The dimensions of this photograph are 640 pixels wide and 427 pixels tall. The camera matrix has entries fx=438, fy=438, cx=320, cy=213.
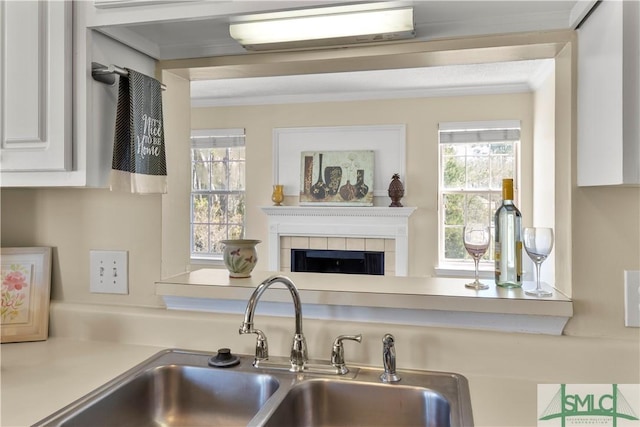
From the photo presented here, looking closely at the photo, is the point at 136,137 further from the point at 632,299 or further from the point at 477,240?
the point at 632,299

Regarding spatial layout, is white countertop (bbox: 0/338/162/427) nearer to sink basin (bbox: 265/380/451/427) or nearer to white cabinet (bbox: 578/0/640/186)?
sink basin (bbox: 265/380/451/427)

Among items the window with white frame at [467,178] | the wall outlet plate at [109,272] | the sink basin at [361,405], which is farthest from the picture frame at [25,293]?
the window with white frame at [467,178]

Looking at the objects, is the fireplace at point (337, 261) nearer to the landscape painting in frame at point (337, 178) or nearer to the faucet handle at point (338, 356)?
the landscape painting in frame at point (337, 178)

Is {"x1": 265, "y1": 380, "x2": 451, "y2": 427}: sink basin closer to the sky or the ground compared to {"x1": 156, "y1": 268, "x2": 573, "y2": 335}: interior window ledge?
closer to the ground

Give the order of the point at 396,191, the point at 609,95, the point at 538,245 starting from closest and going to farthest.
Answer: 1. the point at 609,95
2. the point at 538,245
3. the point at 396,191

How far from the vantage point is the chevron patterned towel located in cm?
111

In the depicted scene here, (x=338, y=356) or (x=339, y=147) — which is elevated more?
(x=339, y=147)

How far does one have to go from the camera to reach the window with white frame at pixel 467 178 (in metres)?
4.26

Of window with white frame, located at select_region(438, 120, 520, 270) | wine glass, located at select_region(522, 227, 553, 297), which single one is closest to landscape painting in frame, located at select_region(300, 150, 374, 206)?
window with white frame, located at select_region(438, 120, 520, 270)

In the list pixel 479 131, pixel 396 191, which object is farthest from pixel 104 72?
pixel 479 131

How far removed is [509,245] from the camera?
3.90 ft

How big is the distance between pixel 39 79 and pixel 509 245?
4.09ft

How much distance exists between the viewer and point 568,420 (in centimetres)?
90

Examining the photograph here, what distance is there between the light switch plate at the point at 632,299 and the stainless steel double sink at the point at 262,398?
0.42 meters
